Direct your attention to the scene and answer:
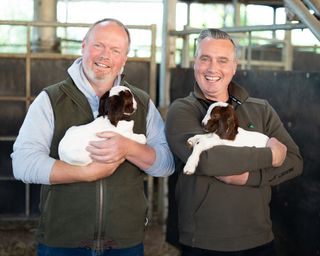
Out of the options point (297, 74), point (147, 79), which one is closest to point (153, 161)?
point (297, 74)

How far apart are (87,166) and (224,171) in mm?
464

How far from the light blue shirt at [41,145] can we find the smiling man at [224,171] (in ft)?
0.28

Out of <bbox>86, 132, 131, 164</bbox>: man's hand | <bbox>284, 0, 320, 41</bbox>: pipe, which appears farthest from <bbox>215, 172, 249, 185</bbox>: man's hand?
<bbox>284, 0, 320, 41</bbox>: pipe

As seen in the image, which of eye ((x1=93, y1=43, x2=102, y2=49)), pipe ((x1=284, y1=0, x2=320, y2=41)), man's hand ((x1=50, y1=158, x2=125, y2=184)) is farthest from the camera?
pipe ((x1=284, y1=0, x2=320, y2=41))

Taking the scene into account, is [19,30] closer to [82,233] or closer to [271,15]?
[271,15]

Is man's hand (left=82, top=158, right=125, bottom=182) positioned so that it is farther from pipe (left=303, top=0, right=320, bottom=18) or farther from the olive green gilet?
pipe (left=303, top=0, right=320, bottom=18)

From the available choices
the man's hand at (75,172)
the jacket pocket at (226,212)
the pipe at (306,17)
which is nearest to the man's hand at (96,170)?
the man's hand at (75,172)

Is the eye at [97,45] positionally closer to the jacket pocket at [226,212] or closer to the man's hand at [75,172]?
the man's hand at [75,172]

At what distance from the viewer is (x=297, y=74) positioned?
261cm

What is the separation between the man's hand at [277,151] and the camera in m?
1.96

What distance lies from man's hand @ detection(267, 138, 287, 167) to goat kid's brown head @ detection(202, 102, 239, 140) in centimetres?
15

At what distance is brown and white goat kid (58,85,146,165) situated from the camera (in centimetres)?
189

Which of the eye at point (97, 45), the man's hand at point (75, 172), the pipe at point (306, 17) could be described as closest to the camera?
the man's hand at point (75, 172)

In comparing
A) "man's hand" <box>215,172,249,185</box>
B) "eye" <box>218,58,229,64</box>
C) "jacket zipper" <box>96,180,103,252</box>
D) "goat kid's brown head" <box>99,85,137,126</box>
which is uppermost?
"eye" <box>218,58,229,64</box>
